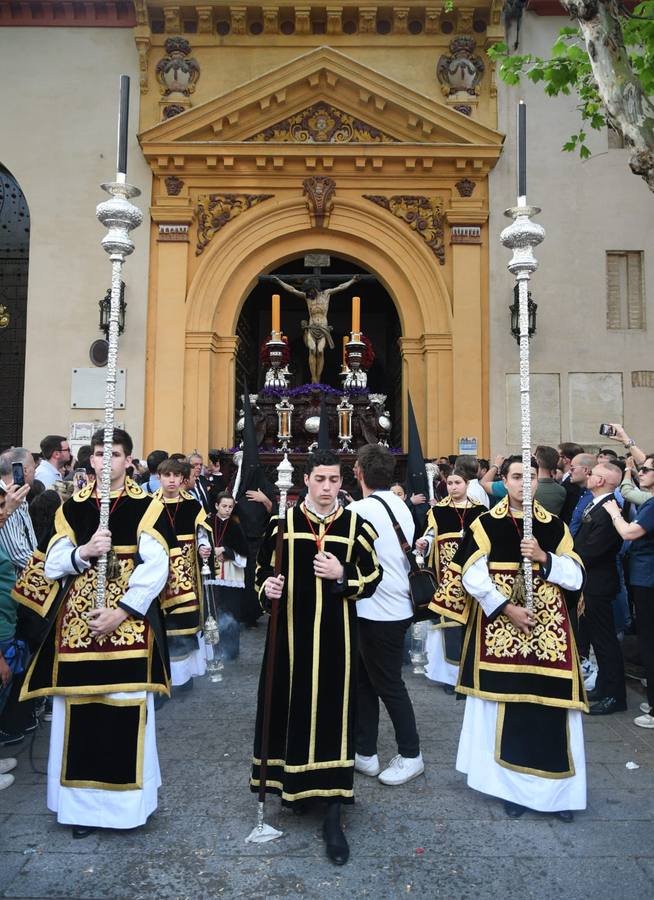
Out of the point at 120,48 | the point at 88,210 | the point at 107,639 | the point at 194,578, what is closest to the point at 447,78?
the point at 120,48

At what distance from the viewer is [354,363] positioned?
12281mm

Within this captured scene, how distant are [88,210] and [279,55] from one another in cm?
441

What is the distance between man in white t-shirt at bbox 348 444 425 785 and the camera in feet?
14.1

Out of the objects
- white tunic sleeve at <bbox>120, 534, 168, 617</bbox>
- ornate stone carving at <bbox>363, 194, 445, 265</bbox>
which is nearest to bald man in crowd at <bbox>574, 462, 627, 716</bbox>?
white tunic sleeve at <bbox>120, 534, 168, 617</bbox>

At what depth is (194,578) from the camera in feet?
19.5

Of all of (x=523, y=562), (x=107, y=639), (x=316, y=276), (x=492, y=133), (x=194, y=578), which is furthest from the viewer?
(x=316, y=276)

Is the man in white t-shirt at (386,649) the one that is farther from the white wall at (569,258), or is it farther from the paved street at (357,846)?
the white wall at (569,258)

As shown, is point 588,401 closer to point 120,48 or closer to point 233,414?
point 233,414

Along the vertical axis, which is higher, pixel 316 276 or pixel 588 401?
pixel 316 276

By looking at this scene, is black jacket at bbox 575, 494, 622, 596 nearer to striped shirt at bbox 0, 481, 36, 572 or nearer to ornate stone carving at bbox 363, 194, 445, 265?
striped shirt at bbox 0, 481, 36, 572

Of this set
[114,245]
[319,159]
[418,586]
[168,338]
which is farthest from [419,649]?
[319,159]

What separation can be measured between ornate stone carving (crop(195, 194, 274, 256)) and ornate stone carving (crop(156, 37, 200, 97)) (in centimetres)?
197

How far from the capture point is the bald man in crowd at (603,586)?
5621mm

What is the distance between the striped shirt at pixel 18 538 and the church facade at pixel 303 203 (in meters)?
7.39
